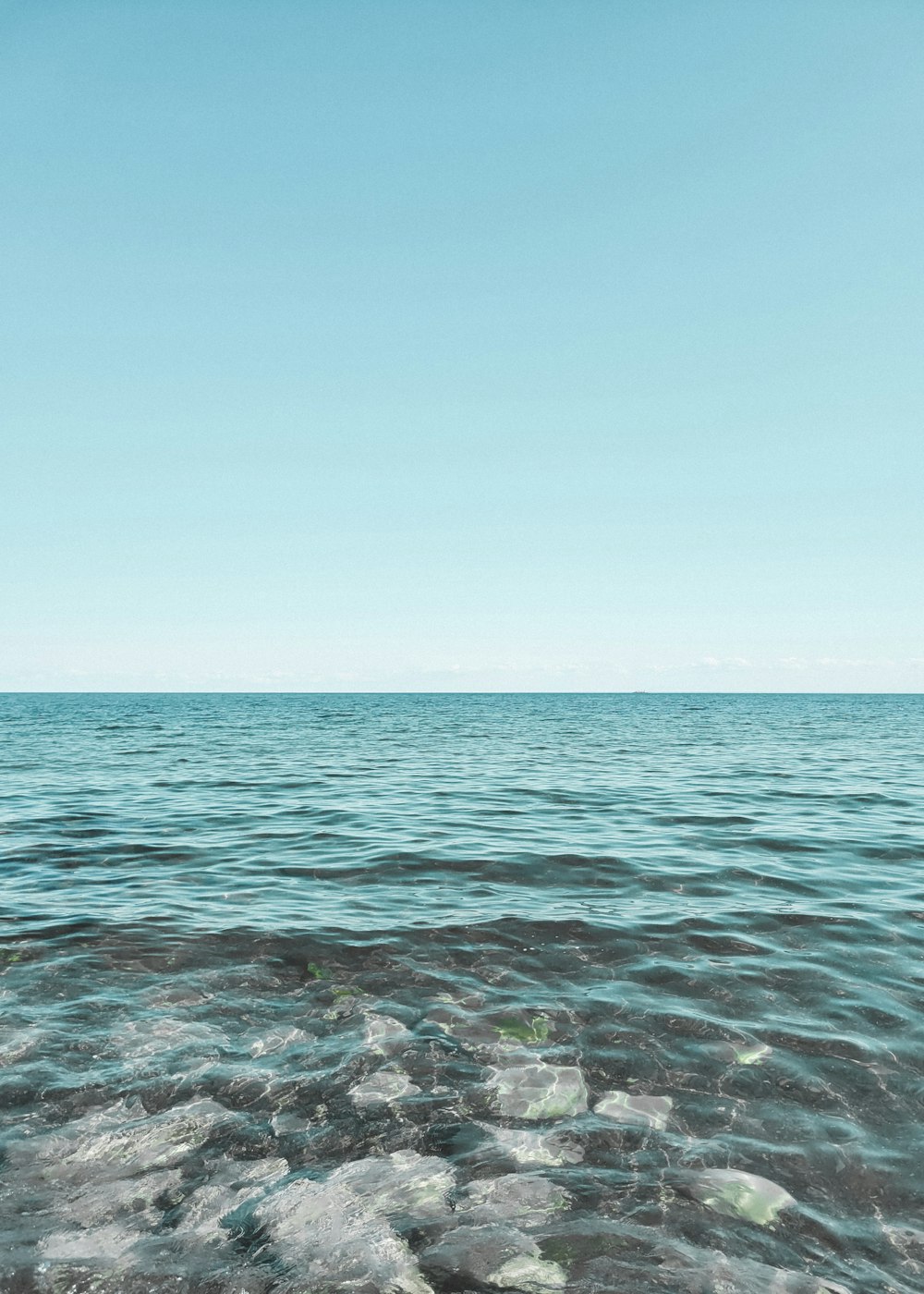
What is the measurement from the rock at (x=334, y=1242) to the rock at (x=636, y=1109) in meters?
2.16

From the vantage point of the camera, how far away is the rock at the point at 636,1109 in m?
5.87

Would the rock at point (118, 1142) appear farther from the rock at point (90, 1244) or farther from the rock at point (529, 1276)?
the rock at point (529, 1276)

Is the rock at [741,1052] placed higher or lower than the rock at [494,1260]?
lower

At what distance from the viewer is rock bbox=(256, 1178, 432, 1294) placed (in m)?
4.16

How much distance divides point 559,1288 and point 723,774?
26.1m

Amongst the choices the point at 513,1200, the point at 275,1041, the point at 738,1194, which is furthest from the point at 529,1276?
the point at 275,1041

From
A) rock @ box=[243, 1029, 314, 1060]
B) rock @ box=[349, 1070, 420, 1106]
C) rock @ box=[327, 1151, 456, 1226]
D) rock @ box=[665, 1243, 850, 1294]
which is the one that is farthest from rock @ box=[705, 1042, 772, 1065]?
rock @ box=[243, 1029, 314, 1060]

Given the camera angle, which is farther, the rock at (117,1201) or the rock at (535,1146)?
the rock at (535,1146)

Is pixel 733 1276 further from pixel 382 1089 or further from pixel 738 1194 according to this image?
pixel 382 1089

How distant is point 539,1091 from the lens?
630 cm

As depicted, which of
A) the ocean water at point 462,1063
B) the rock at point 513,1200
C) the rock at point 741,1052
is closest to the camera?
the ocean water at point 462,1063

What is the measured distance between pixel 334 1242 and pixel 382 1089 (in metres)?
1.81

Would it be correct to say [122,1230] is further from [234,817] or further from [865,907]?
[234,817]

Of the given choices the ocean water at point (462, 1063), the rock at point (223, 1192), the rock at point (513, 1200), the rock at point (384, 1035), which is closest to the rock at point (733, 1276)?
the ocean water at point (462, 1063)
